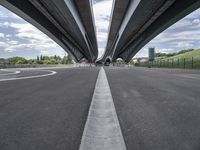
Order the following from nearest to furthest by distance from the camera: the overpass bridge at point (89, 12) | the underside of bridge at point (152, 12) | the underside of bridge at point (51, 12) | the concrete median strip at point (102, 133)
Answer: the concrete median strip at point (102, 133)
the underside of bridge at point (51, 12)
the overpass bridge at point (89, 12)
the underside of bridge at point (152, 12)

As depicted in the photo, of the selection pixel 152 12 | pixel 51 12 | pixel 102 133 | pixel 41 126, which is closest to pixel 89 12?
pixel 51 12

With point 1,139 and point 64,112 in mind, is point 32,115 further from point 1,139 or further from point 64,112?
point 1,139

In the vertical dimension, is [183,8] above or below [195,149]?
above

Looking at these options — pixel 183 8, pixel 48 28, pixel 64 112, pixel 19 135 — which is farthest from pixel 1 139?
pixel 48 28

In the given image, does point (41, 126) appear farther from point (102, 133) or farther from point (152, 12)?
point (152, 12)

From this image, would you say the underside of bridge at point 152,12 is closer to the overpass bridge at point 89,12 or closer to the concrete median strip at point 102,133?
the overpass bridge at point 89,12

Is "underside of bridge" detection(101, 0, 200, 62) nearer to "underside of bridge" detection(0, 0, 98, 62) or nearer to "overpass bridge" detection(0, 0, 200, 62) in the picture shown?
"overpass bridge" detection(0, 0, 200, 62)

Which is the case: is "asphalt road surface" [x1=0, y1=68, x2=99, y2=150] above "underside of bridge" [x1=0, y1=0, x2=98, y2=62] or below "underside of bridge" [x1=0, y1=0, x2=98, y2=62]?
below

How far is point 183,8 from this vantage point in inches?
1068

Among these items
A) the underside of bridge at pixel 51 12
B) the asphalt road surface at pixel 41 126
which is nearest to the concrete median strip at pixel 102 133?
the asphalt road surface at pixel 41 126

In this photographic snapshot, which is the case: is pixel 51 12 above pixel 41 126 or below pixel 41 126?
above

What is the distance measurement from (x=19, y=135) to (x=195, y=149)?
2406 millimetres

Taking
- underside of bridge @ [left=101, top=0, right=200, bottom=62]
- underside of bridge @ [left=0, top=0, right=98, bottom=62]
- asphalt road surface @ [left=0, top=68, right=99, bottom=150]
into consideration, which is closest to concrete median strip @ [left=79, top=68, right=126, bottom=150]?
asphalt road surface @ [left=0, top=68, right=99, bottom=150]

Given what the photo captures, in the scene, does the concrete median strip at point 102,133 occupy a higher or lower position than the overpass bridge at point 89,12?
lower
